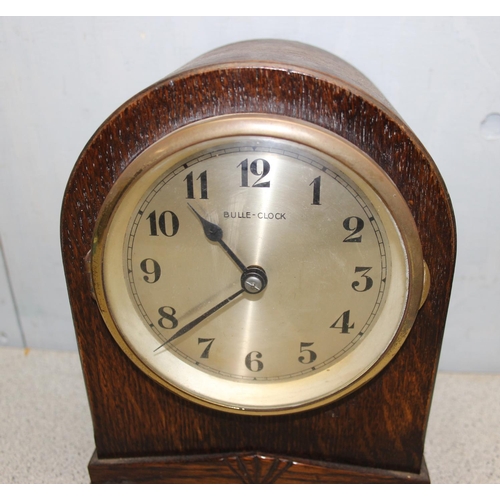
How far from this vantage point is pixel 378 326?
0.91 metres

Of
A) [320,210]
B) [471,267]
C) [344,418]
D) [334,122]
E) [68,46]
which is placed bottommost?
[344,418]

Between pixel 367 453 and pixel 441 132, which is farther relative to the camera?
pixel 441 132

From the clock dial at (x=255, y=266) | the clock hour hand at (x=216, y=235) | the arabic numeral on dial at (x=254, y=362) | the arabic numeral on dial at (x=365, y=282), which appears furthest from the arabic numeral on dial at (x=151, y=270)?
the arabic numeral on dial at (x=365, y=282)

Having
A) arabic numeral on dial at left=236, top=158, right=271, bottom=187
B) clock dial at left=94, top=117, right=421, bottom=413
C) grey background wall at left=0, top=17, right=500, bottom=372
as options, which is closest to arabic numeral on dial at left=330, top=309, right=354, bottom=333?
clock dial at left=94, top=117, right=421, bottom=413

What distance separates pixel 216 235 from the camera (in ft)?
2.81

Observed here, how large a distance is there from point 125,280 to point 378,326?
1.37 feet

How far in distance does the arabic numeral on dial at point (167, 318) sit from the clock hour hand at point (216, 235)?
0.15m

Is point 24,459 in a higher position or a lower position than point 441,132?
lower

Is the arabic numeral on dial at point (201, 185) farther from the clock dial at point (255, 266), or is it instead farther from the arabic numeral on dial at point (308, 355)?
the arabic numeral on dial at point (308, 355)

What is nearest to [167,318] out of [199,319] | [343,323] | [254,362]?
[199,319]

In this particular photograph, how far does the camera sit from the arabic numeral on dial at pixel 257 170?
0.81 meters

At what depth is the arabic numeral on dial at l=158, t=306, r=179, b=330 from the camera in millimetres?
928

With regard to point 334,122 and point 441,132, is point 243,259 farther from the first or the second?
point 441,132

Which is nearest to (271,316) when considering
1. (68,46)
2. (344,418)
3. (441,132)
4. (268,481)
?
(344,418)
